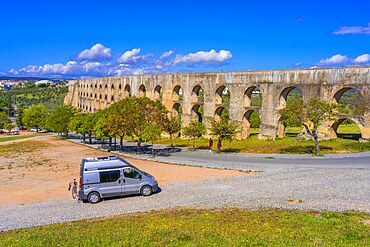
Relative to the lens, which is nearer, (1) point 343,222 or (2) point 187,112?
(1) point 343,222

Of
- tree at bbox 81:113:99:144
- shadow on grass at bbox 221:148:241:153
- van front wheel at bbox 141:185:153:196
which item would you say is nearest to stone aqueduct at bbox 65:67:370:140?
shadow on grass at bbox 221:148:241:153

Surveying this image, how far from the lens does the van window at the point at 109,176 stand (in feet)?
52.4

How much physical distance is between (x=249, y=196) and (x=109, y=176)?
647 centimetres

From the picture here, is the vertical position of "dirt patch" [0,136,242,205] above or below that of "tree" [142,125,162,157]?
below

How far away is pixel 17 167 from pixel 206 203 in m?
19.6

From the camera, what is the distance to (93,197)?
15719 mm

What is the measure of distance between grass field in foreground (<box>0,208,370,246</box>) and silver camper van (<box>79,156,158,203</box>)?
3.09 meters

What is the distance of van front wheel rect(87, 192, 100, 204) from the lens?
1566cm

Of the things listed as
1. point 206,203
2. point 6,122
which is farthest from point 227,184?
point 6,122

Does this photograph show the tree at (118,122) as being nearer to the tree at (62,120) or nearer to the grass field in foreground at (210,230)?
the grass field in foreground at (210,230)

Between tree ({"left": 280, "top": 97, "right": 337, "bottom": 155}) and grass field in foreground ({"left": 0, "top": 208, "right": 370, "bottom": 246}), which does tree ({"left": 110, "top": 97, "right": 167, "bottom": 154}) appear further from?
grass field in foreground ({"left": 0, "top": 208, "right": 370, "bottom": 246})

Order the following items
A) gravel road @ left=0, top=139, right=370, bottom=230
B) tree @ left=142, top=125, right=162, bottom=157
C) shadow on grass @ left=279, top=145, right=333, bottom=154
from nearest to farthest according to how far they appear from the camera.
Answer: gravel road @ left=0, top=139, right=370, bottom=230, shadow on grass @ left=279, top=145, right=333, bottom=154, tree @ left=142, top=125, right=162, bottom=157

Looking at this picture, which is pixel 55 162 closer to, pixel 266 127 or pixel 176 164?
pixel 176 164

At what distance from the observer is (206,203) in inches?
561
